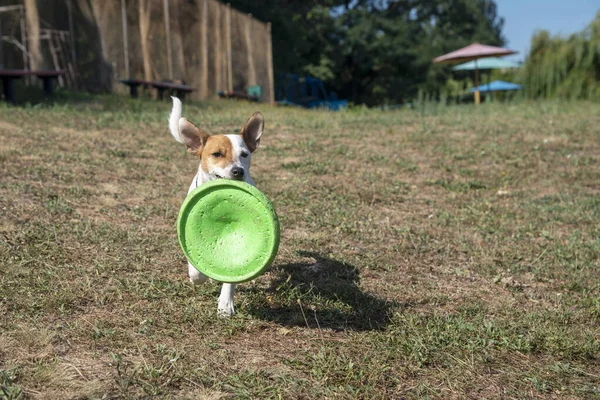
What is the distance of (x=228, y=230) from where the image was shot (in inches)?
171

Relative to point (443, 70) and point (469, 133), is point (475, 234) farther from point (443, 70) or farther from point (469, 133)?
point (443, 70)

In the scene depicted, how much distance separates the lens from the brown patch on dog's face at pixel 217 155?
4.60 m

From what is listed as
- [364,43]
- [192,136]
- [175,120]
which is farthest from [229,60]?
[192,136]

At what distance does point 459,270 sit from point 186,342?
2774 millimetres

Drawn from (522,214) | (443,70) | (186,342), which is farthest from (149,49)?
(443,70)

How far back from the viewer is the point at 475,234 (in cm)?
684

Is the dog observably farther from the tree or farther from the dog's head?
the tree

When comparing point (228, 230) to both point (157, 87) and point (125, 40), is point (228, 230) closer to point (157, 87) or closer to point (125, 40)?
point (157, 87)

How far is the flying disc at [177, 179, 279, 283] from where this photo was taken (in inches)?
161

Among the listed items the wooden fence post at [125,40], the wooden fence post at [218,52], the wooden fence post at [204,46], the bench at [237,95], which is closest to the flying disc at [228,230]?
the wooden fence post at [125,40]

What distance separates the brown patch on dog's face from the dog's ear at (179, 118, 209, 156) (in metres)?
0.13

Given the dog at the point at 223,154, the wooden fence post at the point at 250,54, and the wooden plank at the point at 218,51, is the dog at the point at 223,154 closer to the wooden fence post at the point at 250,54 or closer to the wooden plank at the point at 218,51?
the wooden plank at the point at 218,51

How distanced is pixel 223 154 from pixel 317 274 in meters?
1.39

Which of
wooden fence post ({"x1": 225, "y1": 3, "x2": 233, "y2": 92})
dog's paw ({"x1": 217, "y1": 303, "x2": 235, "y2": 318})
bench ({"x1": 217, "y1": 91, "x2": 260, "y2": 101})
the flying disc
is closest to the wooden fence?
wooden fence post ({"x1": 225, "y1": 3, "x2": 233, "y2": 92})
